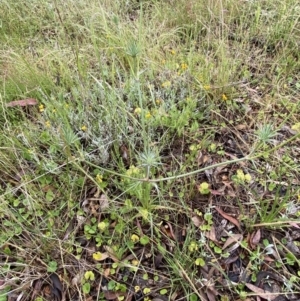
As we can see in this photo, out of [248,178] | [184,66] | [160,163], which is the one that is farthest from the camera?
[184,66]

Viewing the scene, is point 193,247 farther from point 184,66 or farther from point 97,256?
point 184,66

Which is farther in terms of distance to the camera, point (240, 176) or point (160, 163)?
point (240, 176)

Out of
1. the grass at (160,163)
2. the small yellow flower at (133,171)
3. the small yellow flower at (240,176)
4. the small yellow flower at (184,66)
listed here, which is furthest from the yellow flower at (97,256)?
the small yellow flower at (184,66)

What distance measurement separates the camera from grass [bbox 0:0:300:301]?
1.29 meters

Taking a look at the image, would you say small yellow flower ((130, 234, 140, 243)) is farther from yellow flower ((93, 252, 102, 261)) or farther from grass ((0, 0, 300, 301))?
yellow flower ((93, 252, 102, 261))

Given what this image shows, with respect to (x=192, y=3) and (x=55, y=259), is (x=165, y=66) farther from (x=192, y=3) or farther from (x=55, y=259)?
(x=55, y=259)

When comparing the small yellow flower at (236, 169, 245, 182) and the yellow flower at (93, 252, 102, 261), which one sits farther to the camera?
the small yellow flower at (236, 169, 245, 182)

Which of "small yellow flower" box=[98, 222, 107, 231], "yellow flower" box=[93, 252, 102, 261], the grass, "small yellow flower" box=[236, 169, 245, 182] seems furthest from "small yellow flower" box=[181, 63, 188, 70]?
"yellow flower" box=[93, 252, 102, 261]

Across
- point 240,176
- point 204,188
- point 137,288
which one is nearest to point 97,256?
point 137,288

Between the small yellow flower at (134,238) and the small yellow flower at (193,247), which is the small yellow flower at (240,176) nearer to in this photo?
the small yellow flower at (193,247)

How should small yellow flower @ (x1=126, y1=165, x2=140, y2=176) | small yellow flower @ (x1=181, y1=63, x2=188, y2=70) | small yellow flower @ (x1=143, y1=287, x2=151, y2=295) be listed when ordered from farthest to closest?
small yellow flower @ (x1=181, y1=63, x2=188, y2=70) < small yellow flower @ (x1=126, y1=165, x2=140, y2=176) < small yellow flower @ (x1=143, y1=287, x2=151, y2=295)

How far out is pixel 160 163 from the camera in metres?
1.21

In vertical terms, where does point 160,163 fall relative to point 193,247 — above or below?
above

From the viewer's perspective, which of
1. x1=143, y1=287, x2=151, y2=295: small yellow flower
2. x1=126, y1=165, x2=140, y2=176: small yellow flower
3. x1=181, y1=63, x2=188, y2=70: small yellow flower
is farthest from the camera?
x1=181, y1=63, x2=188, y2=70: small yellow flower
